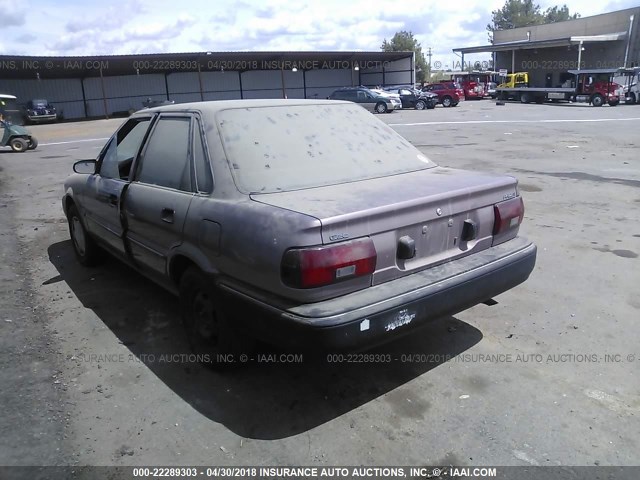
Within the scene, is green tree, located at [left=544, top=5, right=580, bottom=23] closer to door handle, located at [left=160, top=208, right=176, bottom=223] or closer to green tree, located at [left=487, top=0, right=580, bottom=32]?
green tree, located at [left=487, top=0, right=580, bottom=32]

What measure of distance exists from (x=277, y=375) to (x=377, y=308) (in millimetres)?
1060

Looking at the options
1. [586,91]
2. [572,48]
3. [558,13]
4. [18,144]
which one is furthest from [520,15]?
[18,144]

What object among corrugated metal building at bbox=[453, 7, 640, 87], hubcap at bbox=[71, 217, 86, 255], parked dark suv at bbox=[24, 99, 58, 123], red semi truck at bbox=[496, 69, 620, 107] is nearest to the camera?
hubcap at bbox=[71, 217, 86, 255]

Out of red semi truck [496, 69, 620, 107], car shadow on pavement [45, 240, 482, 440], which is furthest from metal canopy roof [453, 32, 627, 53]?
car shadow on pavement [45, 240, 482, 440]

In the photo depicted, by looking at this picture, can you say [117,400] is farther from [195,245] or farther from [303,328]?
[303,328]

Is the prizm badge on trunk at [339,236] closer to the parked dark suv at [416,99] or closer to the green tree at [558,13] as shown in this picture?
the parked dark suv at [416,99]

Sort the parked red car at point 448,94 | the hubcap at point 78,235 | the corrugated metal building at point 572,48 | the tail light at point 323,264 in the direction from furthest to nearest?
the corrugated metal building at point 572,48 < the parked red car at point 448,94 < the hubcap at point 78,235 < the tail light at point 323,264

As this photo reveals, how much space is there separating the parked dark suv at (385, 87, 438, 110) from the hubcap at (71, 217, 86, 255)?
3318cm

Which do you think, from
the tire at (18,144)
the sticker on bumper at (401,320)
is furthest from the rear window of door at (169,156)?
the tire at (18,144)

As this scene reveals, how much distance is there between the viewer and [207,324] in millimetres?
3359

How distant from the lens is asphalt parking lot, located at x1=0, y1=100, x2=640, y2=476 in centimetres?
269

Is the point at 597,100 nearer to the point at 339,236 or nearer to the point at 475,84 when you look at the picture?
the point at 475,84

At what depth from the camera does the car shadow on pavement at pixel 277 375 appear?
2.97 metres

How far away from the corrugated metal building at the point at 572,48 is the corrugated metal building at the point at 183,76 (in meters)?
13.5
